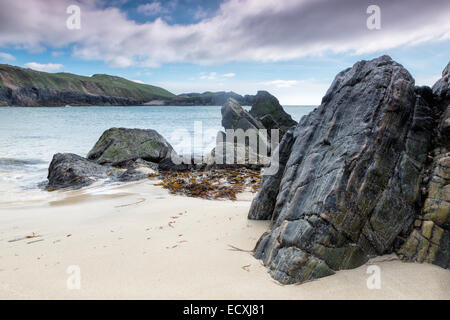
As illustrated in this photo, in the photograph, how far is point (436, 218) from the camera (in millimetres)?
2830

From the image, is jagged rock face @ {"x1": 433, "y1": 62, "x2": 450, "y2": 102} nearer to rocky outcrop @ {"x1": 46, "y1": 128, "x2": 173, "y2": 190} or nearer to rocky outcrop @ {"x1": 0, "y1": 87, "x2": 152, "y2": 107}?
rocky outcrop @ {"x1": 46, "y1": 128, "x2": 173, "y2": 190}

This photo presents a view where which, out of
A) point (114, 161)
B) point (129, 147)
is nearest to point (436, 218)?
point (114, 161)

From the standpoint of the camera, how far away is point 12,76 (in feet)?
361

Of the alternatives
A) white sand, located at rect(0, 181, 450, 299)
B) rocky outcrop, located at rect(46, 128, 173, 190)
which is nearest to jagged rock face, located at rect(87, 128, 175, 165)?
rocky outcrop, located at rect(46, 128, 173, 190)

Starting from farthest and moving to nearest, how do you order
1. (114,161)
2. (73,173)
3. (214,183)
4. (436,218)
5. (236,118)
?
1. (236,118)
2. (114,161)
3. (73,173)
4. (214,183)
5. (436,218)

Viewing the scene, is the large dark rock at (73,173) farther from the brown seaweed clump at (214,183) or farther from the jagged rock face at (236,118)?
the jagged rock face at (236,118)

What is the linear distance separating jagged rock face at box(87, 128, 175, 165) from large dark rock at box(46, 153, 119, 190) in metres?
1.57

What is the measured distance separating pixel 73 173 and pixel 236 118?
1352 centimetres

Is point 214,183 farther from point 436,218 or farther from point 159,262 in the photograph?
point 436,218

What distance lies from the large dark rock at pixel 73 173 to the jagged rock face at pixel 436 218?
328 inches

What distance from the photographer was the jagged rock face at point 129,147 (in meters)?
11.6

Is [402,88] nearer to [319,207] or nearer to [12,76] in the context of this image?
[319,207]
